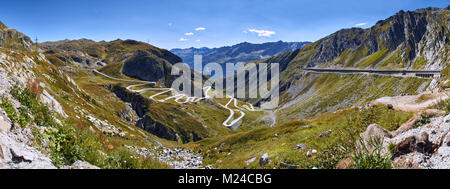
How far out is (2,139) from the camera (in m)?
8.87

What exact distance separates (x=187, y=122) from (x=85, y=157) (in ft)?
369

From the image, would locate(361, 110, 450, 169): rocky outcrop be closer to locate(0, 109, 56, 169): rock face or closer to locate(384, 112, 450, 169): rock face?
locate(384, 112, 450, 169): rock face

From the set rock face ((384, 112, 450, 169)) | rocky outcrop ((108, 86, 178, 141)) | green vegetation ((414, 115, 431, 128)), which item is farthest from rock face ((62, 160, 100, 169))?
rocky outcrop ((108, 86, 178, 141))

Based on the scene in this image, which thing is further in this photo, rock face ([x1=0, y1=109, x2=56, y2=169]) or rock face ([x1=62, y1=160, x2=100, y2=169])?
rock face ([x1=62, y1=160, x2=100, y2=169])

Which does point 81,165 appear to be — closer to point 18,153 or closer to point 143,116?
point 18,153

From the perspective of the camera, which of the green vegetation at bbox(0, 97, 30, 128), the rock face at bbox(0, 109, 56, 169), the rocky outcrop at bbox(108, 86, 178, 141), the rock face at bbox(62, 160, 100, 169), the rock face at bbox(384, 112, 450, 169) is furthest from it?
the rocky outcrop at bbox(108, 86, 178, 141)

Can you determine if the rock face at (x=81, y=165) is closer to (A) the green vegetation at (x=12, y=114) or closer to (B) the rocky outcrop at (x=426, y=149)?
(A) the green vegetation at (x=12, y=114)

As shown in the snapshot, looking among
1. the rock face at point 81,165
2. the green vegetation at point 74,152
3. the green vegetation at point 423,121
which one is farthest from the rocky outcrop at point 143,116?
the green vegetation at point 423,121

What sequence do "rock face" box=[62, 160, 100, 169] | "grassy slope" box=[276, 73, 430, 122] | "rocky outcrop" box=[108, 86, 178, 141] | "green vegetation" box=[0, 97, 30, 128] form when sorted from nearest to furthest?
"rock face" box=[62, 160, 100, 169], "green vegetation" box=[0, 97, 30, 128], "rocky outcrop" box=[108, 86, 178, 141], "grassy slope" box=[276, 73, 430, 122]

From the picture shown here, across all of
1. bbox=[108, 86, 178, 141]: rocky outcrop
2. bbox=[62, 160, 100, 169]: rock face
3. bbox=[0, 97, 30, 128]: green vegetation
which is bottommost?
bbox=[108, 86, 178, 141]: rocky outcrop

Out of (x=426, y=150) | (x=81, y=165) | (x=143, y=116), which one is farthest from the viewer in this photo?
(x=143, y=116)

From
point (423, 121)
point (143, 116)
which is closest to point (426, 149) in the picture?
point (423, 121)
